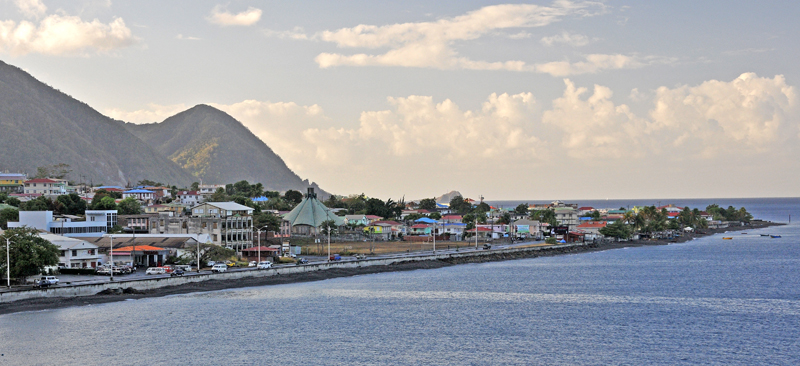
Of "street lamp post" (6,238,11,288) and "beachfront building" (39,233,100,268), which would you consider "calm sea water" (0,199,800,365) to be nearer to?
"street lamp post" (6,238,11,288)

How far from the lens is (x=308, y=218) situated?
154m

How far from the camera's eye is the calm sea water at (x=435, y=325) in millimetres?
46344

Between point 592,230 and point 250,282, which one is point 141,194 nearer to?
point 592,230

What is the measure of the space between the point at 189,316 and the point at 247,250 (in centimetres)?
4273

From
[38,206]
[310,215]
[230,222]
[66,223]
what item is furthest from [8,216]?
[310,215]

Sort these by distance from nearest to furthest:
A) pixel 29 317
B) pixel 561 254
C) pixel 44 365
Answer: pixel 44 365 → pixel 29 317 → pixel 561 254

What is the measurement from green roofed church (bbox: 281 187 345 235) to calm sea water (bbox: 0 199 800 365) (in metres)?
62.8

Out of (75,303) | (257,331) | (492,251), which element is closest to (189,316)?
(257,331)

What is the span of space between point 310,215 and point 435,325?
9991 centimetres

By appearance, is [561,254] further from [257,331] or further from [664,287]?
[257,331]

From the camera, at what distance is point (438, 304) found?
225ft

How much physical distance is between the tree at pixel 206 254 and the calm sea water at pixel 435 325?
14.8 m

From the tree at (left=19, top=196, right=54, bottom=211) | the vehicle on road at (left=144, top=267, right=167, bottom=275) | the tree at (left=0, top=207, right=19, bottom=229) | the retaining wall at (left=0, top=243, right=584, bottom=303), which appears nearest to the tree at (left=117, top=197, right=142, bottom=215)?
the tree at (left=19, top=196, right=54, bottom=211)

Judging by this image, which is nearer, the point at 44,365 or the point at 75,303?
the point at 44,365
